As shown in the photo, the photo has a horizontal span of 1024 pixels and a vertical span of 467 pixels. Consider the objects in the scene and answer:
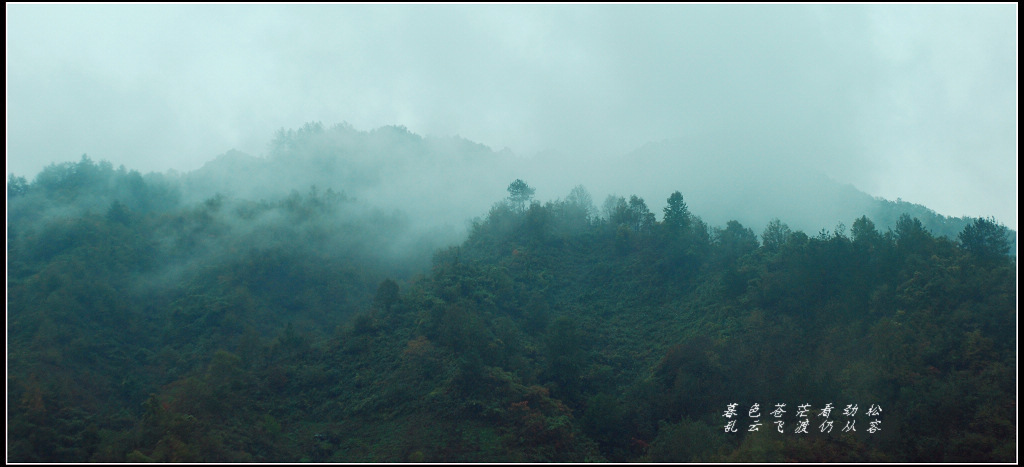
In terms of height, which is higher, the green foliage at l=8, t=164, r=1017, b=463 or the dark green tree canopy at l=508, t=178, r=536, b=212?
the dark green tree canopy at l=508, t=178, r=536, b=212

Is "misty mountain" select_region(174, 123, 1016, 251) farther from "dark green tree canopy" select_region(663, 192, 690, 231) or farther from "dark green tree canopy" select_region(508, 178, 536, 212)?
"dark green tree canopy" select_region(663, 192, 690, 231)

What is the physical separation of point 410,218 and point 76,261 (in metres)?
29.0

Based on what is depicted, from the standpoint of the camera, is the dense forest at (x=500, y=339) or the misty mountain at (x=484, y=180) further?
the misty mountain at (x=484, y=180)

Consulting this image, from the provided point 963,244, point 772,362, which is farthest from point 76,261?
point 963,244

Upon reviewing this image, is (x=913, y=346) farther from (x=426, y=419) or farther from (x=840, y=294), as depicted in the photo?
(x=426, y=419)

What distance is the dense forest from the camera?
2739 cm

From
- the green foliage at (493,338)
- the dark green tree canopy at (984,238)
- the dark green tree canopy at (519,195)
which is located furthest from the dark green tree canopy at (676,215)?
the dark green tree canopy at (984,238)

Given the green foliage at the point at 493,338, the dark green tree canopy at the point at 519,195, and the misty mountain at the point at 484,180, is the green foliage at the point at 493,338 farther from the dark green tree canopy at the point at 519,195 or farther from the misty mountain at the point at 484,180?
the misty mountain at the point at 484,180

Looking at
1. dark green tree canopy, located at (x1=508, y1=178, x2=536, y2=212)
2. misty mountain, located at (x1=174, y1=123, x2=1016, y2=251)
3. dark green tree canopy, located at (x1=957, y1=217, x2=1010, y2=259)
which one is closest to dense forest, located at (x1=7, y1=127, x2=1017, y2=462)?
dark green tree canopy, located at (x1=957, y1=217, x2=1010, y2=259)

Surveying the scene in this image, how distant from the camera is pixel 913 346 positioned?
1187 inches

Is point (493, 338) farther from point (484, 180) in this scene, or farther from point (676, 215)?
point (484, 180)

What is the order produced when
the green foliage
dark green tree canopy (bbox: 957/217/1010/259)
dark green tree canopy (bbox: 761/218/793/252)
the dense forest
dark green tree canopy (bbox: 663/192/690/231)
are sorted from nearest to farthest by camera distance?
the dense forest → the green foliage → dark green tree canopy (bbox: 957/217/1010/259) → dark green tree canopy (bbox: 761/218/793/252) → dark green tree canopy (bbox: 663/192/690/231)

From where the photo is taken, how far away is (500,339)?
39.0 meters

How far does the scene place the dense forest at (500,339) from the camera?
27391 millimetres
